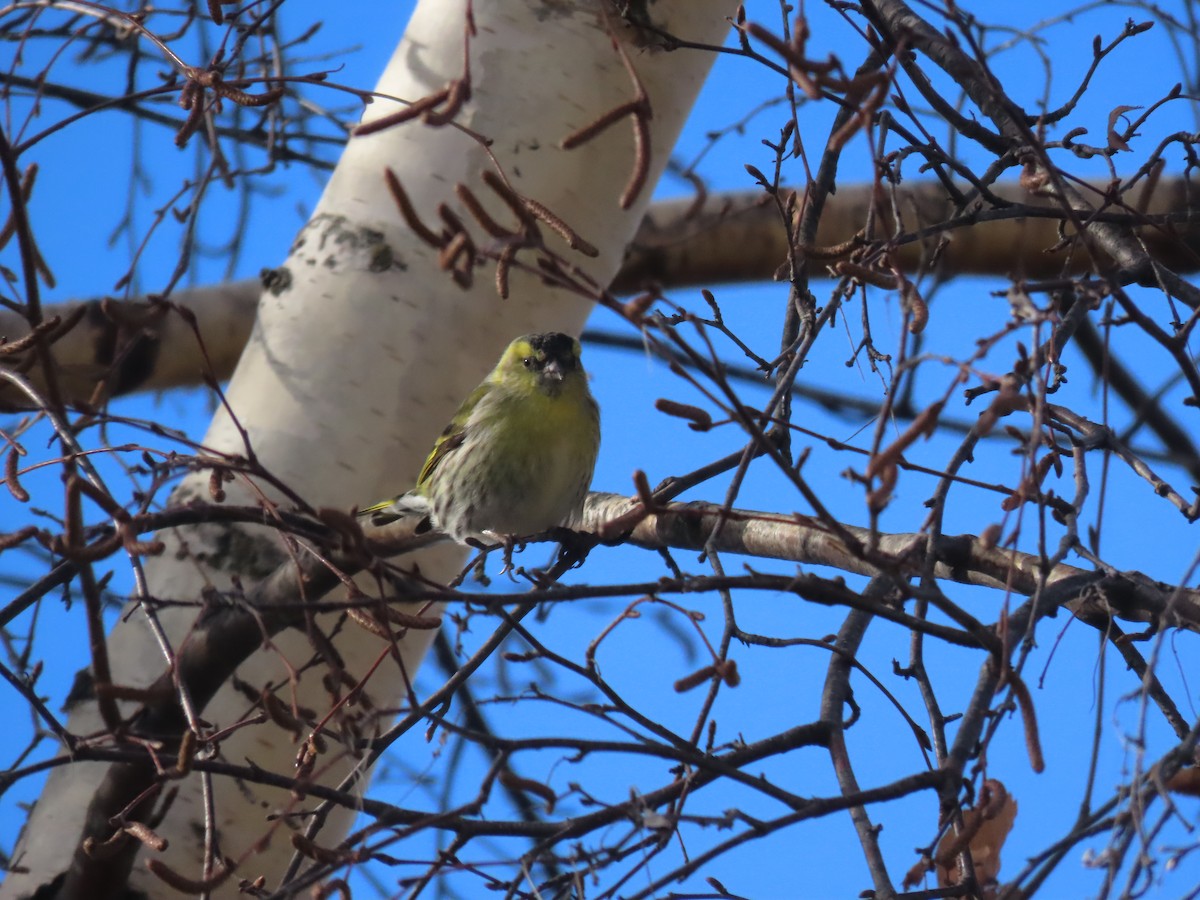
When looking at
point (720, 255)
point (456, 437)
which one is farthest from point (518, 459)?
point (720, 255)

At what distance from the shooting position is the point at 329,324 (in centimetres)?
236

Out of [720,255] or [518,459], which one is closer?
[518,459]

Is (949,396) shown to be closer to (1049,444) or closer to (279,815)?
(1049,444)

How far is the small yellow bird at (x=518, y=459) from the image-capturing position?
3035 mm

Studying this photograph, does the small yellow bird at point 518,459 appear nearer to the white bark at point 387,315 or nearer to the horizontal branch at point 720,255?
the white bark at point 387,315

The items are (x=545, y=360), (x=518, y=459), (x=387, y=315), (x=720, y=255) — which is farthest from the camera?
(x=720, y=255)

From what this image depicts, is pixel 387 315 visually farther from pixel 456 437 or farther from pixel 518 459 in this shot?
pixel 518 459

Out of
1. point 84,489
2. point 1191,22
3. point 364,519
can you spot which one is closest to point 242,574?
point 364,519

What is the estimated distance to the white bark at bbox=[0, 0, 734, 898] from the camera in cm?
220

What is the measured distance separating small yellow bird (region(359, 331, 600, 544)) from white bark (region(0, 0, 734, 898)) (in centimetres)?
52

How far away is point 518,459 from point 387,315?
81 cm

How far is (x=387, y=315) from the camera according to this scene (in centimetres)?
235

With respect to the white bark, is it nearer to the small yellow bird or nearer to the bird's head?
the bird's head

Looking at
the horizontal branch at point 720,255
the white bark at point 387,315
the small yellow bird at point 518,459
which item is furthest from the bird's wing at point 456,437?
the horizontal branch at point 720,255
